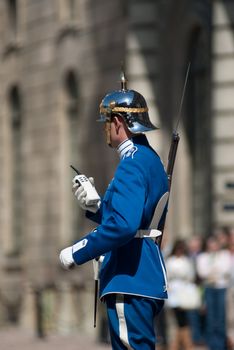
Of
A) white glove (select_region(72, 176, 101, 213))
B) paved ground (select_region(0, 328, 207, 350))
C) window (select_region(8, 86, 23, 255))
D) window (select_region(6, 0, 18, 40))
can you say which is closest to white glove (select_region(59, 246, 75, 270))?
white glove (select_region(72, 176, 101, 213))

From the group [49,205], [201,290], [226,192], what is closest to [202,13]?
[226,192]

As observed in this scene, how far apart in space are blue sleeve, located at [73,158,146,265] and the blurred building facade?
43.3ft

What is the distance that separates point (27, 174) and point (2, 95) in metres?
2.06

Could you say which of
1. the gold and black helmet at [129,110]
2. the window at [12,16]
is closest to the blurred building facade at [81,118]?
the window at [12,16]

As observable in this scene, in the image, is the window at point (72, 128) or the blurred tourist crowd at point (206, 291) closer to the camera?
the blurred tourist crowd at point (206, 291)

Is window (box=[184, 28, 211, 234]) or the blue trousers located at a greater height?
window (box=[184, 28, 211, 234])

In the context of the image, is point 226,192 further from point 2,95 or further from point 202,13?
point 2,95

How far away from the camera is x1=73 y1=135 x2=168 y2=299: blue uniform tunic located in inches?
351

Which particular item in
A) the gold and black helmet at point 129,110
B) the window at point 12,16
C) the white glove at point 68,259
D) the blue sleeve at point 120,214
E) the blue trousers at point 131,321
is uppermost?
the window at point 12,16

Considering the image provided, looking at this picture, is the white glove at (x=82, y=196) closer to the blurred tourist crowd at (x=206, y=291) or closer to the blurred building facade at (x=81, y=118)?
the blurred tourist crowd at (x=206, y=291)

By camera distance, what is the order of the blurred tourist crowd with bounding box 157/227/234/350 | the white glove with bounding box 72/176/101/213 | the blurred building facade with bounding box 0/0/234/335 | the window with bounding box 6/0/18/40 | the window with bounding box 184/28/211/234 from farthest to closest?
the window with bounding box 6/0/18/40
the window with bounding box 184/28/211/234
the blurred building facade with bounding box 0/0/234/335
the blurred tourist crowd with bounding box 157/227/234/350
the white glove with bounding box 72/176/101/213

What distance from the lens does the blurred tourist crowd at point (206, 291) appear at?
19359mm

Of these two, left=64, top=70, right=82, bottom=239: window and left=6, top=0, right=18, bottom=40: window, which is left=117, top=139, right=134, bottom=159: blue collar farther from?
left=6, top=0, right=18, bottom=40: window

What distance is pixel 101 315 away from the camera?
78.7 ft
